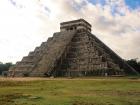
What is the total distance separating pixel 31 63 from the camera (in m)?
57.6

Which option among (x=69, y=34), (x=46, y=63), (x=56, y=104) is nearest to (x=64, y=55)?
(x=46, y=63)

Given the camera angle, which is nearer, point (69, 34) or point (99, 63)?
point (99, 63)

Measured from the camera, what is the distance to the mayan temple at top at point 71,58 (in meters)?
48.4

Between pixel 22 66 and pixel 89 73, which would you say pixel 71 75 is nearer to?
pixel 89 73

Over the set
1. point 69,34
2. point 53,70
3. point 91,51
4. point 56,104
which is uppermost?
point 69,34

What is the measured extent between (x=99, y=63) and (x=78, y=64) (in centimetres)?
430

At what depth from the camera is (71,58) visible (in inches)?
2084

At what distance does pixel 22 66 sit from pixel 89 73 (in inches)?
690

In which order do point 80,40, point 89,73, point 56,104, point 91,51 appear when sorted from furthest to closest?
point 80,40, point 91,51, point 89,73, point 56,104

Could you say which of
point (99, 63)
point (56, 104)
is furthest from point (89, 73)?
point (56, 104)

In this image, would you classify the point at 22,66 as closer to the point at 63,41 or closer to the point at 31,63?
the point at 31,63

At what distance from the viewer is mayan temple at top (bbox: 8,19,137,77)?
48406 mm

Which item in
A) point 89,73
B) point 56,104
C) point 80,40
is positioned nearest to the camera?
point 56,104

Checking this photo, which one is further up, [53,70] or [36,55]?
[36,55]
